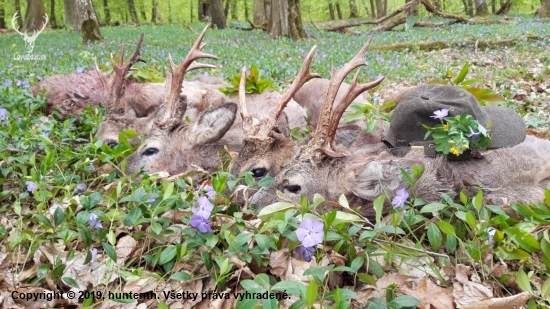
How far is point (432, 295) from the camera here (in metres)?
2.51

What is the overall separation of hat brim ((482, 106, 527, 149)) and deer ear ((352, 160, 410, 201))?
88 centimetres

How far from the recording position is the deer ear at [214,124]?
199 inches

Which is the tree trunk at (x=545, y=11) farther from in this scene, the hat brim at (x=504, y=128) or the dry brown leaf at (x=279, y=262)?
the dry brown leaf at (x=279, y=262)

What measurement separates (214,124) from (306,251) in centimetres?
268

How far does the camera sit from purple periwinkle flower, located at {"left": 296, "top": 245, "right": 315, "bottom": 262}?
2.79 metres

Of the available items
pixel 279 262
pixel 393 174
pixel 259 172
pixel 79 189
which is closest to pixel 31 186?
pixel 79 189

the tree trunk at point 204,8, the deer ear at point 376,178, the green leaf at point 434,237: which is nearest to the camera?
the green leaf at point 434,237

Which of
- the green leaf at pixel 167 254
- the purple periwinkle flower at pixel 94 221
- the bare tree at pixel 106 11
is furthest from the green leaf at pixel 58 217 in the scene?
the bare tree at pixel 106 11

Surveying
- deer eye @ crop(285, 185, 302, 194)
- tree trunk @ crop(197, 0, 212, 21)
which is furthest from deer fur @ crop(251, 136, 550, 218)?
tree trunk @ crop(197, 0, 212, 21)

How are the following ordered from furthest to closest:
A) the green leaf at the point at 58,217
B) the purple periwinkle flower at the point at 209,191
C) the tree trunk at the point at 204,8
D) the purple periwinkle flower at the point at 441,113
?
the tree trunk at the point at 204,8 < the purple periwinkle flower at the point at 441,113 < the purple periwinkle flower at the point at 209,191 < the green leaf at the point at 58,217

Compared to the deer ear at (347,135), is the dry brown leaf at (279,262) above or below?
below

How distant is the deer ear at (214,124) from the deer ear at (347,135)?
107cm

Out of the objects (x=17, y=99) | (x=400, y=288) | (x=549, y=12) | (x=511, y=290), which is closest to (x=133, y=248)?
(x=400, y=288)

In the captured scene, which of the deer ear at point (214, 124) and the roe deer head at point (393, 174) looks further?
the deer ear at point (214, 124)
